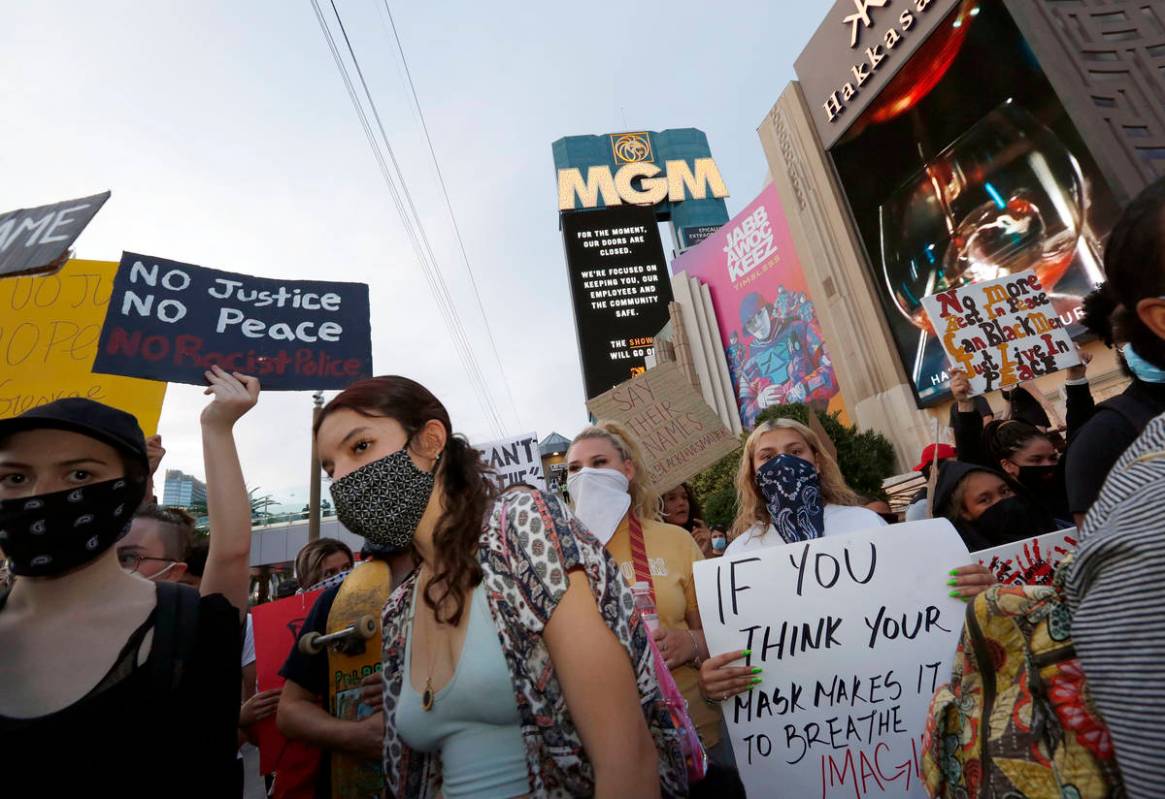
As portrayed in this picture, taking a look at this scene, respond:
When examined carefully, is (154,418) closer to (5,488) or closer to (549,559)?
(5,488)

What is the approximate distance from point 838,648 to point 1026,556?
89 cm

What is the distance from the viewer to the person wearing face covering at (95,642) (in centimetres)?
122

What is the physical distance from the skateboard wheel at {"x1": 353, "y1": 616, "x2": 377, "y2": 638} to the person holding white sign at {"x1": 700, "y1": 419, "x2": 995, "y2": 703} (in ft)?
4.65

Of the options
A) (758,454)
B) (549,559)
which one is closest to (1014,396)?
(758,454)

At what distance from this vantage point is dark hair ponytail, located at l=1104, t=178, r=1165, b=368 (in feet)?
3.51

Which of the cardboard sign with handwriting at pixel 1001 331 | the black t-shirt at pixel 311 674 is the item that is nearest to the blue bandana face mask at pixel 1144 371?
the cardboard sign with handwriting at pixel 1001 331

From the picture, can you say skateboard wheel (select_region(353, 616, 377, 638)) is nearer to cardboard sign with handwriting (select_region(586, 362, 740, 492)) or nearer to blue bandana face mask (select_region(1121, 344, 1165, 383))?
cardboard sign with handwriting (select_region(586, 362, 740, 492))

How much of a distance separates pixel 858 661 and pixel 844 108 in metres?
22.4

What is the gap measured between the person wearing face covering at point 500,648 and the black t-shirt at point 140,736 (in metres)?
0.40

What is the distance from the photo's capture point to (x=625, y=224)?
47.0 metres

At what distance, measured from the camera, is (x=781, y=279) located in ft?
96.4

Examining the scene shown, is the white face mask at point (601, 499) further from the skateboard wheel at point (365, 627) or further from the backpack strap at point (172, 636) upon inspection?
the backpack strap at point (172, 636)

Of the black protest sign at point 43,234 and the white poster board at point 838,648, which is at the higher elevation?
the black protest sign at point 43,234

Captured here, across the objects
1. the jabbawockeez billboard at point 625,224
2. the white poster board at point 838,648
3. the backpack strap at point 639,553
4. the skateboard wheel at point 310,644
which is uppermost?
the jabbawockeez billboard at point 625,224
